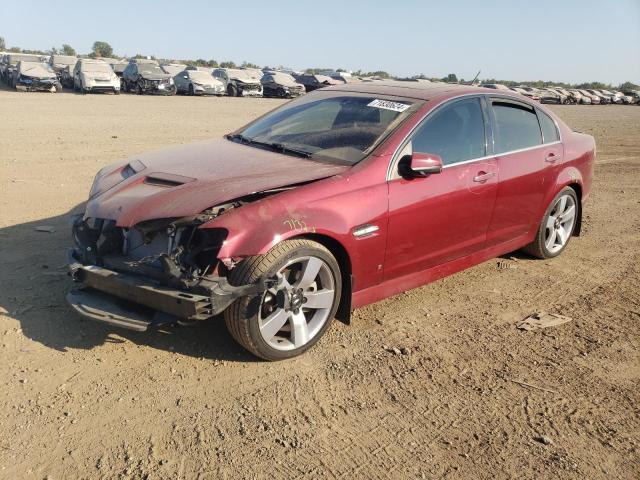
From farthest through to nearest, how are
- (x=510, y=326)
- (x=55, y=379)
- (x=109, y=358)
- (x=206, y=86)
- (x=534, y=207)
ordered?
(x=206, y=86) < (x=534, y=207) < (x=510, y=326) < (x=109, y=358) < (x=55, y=379)

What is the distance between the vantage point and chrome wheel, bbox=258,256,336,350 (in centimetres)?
335

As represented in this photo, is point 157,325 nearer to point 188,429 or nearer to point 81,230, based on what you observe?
point 188,429

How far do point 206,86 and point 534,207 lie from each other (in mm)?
27198

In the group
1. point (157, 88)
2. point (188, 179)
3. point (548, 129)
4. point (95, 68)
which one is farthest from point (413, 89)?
point (157, 88)

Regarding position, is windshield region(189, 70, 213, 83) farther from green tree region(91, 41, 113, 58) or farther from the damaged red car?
green tree region(91, 41, 113, 58)

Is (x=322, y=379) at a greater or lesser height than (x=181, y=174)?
lesser

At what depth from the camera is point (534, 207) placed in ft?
16.5

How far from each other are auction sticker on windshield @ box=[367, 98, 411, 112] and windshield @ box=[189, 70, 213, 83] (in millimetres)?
27202

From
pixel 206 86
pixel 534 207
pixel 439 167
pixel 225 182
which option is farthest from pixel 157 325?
pixel 206 86

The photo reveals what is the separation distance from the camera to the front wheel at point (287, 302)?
3197mm

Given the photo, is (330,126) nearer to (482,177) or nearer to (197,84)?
(482,177)

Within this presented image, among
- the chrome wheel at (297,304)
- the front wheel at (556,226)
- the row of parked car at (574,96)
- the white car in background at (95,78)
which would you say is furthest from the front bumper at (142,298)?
the row of parked car at (574,96)

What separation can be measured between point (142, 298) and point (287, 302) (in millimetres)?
838

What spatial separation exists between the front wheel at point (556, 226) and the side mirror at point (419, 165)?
196 centimetres
